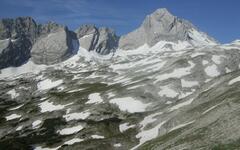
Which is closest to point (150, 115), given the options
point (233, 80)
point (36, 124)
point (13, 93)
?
point (233, 80)

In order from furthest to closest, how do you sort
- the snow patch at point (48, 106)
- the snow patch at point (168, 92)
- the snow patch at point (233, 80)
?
1. the snow patch at point (48, 106)
2. the snow patch at point (168, 92)
3. the snow patch at point (233, 80)

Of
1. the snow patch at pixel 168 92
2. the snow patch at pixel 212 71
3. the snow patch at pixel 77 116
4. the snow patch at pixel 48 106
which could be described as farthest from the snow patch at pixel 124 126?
the snow patch at pixel 212 71

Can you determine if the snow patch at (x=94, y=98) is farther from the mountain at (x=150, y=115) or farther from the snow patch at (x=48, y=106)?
the snow patch at (x=48, y=106)

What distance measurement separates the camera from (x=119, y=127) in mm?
79062

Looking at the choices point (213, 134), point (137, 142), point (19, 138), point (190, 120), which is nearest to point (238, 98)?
point (190, 120)

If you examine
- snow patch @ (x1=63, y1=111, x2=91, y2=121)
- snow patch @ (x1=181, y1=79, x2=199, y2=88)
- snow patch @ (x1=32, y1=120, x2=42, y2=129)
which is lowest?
snow patch @ (x1=32, y1=120, x2=42, y2=129)

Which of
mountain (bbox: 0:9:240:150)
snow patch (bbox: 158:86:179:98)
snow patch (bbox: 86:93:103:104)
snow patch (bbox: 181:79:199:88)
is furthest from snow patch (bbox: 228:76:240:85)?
snow patch (bbox: 86:93:103:104)

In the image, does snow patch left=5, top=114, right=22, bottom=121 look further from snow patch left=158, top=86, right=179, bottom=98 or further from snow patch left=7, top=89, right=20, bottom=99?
snow patch left=7, top=89, right=20, bottom=99

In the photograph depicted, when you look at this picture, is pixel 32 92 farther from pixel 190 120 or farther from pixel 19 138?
pixel 190 120

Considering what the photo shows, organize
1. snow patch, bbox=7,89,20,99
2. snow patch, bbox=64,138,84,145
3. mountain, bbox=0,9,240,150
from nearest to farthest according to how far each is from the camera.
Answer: mountain, bbox=0,9,240,150 → snow patch, bbox=64,138,84,145 → snow patch, bbox=7,89,20,99

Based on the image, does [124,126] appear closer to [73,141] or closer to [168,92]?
[73,141]

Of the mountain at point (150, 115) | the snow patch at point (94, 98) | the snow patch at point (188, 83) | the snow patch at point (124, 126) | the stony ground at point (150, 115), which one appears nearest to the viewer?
the mountain at point (150, 115)

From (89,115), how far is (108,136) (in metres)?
18.6

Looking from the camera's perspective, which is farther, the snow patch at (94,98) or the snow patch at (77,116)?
the snow patch at (94,98)
